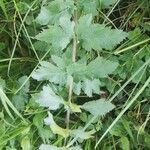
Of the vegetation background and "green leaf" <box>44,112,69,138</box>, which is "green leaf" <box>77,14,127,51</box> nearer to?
the vegetation background

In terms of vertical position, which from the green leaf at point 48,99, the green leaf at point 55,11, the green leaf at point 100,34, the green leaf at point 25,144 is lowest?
the green leaf at point 25,144

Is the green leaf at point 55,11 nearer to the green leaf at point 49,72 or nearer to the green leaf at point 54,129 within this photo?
the green leaf at point 49,72

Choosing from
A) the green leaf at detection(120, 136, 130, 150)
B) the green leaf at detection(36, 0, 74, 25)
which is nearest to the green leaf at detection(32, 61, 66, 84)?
the green leaf at detection(36, 0, 74, 25)

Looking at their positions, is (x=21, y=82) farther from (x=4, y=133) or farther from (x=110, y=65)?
(x=110, y=65)

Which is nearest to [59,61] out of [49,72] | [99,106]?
[49,72]

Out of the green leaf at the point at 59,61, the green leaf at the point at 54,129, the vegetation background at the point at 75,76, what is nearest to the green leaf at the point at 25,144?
the vegetation background at the point at 75,76

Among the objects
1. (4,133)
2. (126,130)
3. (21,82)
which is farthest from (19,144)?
(126,130)

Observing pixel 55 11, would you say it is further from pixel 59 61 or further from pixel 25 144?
pixel 25 144

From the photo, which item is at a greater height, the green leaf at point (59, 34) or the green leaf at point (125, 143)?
the green leaf at point (59, 34)
